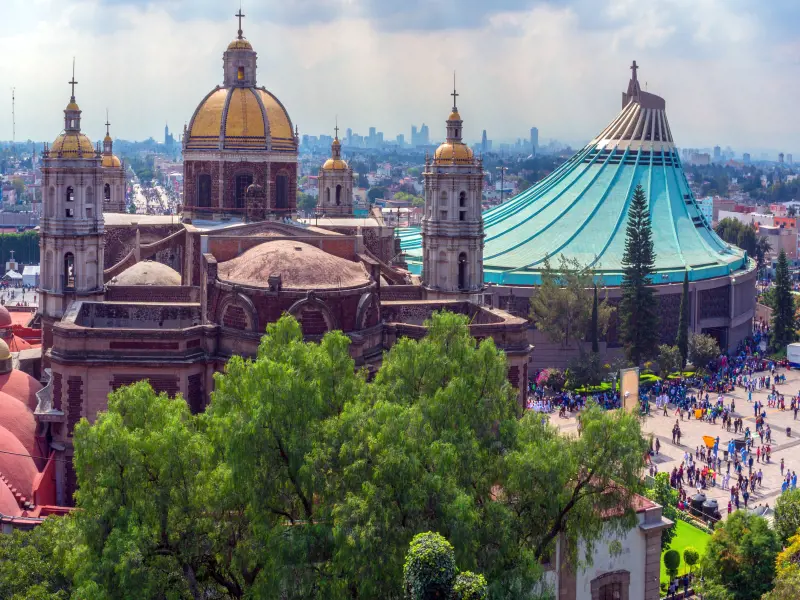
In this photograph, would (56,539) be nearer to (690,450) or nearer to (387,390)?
(387,390)

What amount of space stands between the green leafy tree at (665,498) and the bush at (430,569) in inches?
411

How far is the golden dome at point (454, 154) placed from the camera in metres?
32.4

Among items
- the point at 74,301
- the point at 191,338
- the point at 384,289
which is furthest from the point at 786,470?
the point at 74,301

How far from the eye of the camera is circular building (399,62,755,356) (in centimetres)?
4719

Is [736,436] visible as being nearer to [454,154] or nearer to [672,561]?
[454,154]

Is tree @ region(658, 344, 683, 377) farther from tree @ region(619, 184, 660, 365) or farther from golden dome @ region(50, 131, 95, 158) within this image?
golden dome @ region(50, 131, 95, 158)

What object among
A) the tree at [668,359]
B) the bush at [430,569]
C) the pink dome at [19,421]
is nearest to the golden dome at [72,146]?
the pink dome at [19,421]

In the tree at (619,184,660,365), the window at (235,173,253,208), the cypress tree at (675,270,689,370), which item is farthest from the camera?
the cypress tree at (675,270,689,370)

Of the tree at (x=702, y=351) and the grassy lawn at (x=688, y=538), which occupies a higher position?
the tree at (x=702, y=351)

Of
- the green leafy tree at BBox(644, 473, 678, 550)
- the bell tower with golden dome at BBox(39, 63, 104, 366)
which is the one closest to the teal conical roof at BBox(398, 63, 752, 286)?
the bell tower with golden dome at BBox(39, 63, 104, 366)

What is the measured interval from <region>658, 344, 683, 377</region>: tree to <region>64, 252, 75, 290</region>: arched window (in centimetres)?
2192

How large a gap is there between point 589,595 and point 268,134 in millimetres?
19544

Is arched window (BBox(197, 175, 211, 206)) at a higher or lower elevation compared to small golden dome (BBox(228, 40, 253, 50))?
lower

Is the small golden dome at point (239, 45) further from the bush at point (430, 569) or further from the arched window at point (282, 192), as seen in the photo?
the bush at point (430, 569)
